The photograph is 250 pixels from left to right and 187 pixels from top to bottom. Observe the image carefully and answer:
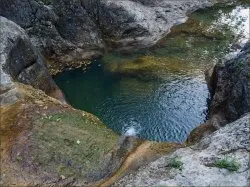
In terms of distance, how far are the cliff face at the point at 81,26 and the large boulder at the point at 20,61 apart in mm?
6655

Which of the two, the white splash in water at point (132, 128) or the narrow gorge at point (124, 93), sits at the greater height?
the narrow gorge at point (124, 93)

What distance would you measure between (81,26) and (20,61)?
1101 centimetres

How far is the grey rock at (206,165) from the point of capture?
1559 cm

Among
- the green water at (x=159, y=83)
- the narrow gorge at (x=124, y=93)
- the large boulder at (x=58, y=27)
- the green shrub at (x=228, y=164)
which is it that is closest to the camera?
the green shrub at (x=228, y=164)

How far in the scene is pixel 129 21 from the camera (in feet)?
123

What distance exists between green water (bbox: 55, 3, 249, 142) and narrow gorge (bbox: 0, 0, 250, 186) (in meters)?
0.09

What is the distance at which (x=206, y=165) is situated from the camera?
647 inches

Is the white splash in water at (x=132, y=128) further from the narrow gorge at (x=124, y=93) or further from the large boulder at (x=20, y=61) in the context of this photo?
the large boulder at (x=20, y=61)

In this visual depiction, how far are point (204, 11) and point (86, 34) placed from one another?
14802 mm

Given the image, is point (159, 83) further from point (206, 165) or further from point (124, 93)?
point (206, 165)

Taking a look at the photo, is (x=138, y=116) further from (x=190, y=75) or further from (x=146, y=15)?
(x=146, y=15)

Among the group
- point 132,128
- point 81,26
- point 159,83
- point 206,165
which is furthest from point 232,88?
point 81,26

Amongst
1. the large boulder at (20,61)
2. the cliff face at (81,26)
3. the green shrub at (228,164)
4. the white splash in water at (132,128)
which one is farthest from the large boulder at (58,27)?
the green shrub at (228,164)

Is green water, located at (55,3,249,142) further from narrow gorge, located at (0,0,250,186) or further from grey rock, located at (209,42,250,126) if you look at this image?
grey rock, located at (209,42,250,126)
